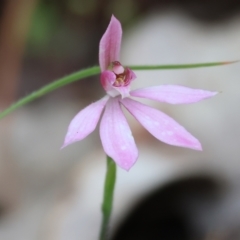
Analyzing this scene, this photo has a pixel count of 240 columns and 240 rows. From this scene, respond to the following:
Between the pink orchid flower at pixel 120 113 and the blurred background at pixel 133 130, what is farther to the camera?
the blurred background at pixel 133 130

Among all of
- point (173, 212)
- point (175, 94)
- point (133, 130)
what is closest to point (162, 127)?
point (175, 94)

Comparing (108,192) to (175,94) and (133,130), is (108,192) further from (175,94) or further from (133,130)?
(133,130)

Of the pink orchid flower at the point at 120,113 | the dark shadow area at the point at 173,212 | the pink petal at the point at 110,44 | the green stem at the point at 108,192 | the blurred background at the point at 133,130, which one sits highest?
the blurred background at the point at 133,130

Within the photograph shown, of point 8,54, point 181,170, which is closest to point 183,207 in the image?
point 181,170

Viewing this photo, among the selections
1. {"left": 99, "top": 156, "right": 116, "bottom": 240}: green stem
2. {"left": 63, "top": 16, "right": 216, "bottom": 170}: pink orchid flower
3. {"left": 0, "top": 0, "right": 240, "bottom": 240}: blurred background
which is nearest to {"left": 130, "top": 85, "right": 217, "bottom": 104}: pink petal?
{"left": 63, "top": 16, "right": 216, "bottom": 170}: pink orchid flower

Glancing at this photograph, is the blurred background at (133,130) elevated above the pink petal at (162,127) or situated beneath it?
elevated above

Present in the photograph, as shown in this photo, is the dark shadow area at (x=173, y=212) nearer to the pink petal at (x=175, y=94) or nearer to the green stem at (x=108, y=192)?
the green stem at (x=108, y=192)

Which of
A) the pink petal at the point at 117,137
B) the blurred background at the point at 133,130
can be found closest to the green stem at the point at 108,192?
the pink petal at the point at 117,137
